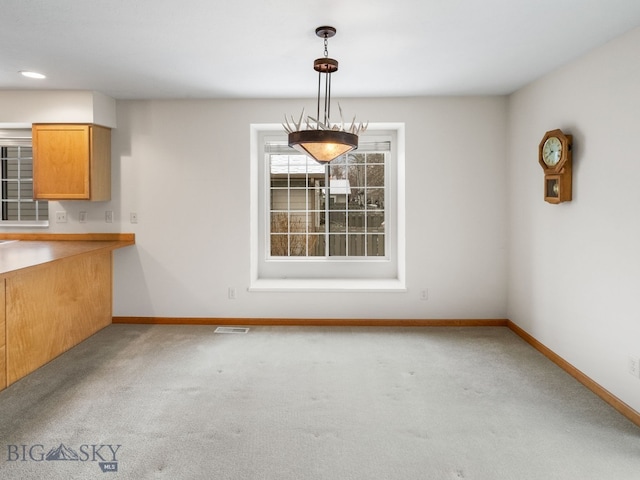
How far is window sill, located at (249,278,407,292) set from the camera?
186 inches

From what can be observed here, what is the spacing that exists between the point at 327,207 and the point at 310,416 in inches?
114

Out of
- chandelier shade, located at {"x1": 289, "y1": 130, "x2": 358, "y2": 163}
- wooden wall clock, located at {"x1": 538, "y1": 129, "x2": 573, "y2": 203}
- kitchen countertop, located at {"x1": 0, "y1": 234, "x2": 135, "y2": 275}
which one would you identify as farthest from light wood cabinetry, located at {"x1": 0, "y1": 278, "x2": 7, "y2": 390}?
wooden wall clock, located at {"x1": 538, "y1": 129, "x2": 573, "y2": 203}

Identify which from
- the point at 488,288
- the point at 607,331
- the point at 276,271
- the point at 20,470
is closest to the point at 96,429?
the point at 20,470

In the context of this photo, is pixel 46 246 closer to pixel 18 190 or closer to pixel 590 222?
pixel 18 190

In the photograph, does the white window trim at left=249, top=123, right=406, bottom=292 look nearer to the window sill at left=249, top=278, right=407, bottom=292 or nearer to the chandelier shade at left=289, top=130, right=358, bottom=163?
the window sill at left=249, top=278, right=407, bottom=292

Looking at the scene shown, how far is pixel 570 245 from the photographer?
347cm

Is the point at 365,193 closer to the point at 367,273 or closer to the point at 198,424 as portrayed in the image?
the point at 367,273

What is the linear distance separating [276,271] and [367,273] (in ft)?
3.38

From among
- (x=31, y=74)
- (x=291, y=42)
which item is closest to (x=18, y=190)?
(x=31, y=74)

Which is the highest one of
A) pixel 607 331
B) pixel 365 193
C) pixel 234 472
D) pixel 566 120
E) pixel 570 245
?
pixel 566 120

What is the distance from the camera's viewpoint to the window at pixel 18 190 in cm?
488

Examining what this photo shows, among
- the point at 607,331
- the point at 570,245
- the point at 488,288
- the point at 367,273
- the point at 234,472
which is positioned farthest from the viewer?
the point at 367,273

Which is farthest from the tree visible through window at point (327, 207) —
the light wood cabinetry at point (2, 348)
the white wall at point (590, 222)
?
the light wood cabinetry at point (2, 348)

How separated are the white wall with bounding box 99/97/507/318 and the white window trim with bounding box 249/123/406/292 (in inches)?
3.1
